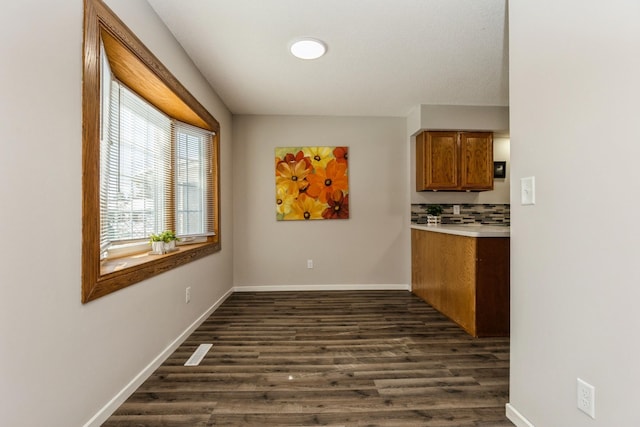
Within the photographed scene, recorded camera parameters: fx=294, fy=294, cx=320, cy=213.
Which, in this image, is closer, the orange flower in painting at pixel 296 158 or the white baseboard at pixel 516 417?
the white baseboard at pixel 516 417

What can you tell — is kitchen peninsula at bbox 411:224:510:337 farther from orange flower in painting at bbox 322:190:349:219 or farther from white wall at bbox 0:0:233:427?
white wall at bbox 0:0:233:427

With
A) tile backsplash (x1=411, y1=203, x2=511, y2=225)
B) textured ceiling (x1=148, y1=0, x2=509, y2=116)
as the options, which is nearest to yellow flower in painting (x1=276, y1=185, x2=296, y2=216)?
textured ceiling (x1=148, y1=0, x2=509, y2=116)

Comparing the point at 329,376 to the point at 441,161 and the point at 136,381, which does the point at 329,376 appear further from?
the point at 441,161

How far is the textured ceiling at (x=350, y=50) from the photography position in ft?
6.30

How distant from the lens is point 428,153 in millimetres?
3740

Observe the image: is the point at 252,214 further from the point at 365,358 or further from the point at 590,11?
the point at 590,11

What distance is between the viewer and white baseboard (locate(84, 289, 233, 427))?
1.47 metres

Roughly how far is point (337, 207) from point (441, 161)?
1456 millimetres

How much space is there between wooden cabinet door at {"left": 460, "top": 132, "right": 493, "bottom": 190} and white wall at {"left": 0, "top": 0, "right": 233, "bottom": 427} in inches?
144

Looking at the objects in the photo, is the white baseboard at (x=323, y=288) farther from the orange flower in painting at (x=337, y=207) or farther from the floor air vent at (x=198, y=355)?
the floor air vent at (x=198, y=355)

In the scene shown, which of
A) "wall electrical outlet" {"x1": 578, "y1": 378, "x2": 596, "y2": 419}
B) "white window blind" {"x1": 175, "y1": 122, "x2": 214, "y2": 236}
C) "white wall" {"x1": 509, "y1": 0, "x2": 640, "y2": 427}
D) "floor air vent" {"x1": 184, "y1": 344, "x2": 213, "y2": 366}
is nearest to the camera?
"white wall" {"x1": 509, "y1": 0, "x2": 640, "y2": 427}

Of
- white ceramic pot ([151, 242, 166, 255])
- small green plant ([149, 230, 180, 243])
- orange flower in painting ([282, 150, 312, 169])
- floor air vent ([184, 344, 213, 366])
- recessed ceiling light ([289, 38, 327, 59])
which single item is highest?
recessed ceiling light ([289, 38, 327, 59])

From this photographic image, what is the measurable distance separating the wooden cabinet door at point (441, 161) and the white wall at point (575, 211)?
224cm

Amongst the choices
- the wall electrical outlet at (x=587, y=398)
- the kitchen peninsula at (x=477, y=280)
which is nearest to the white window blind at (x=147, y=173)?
the wall electrical outlet at (x=587, y=398)
